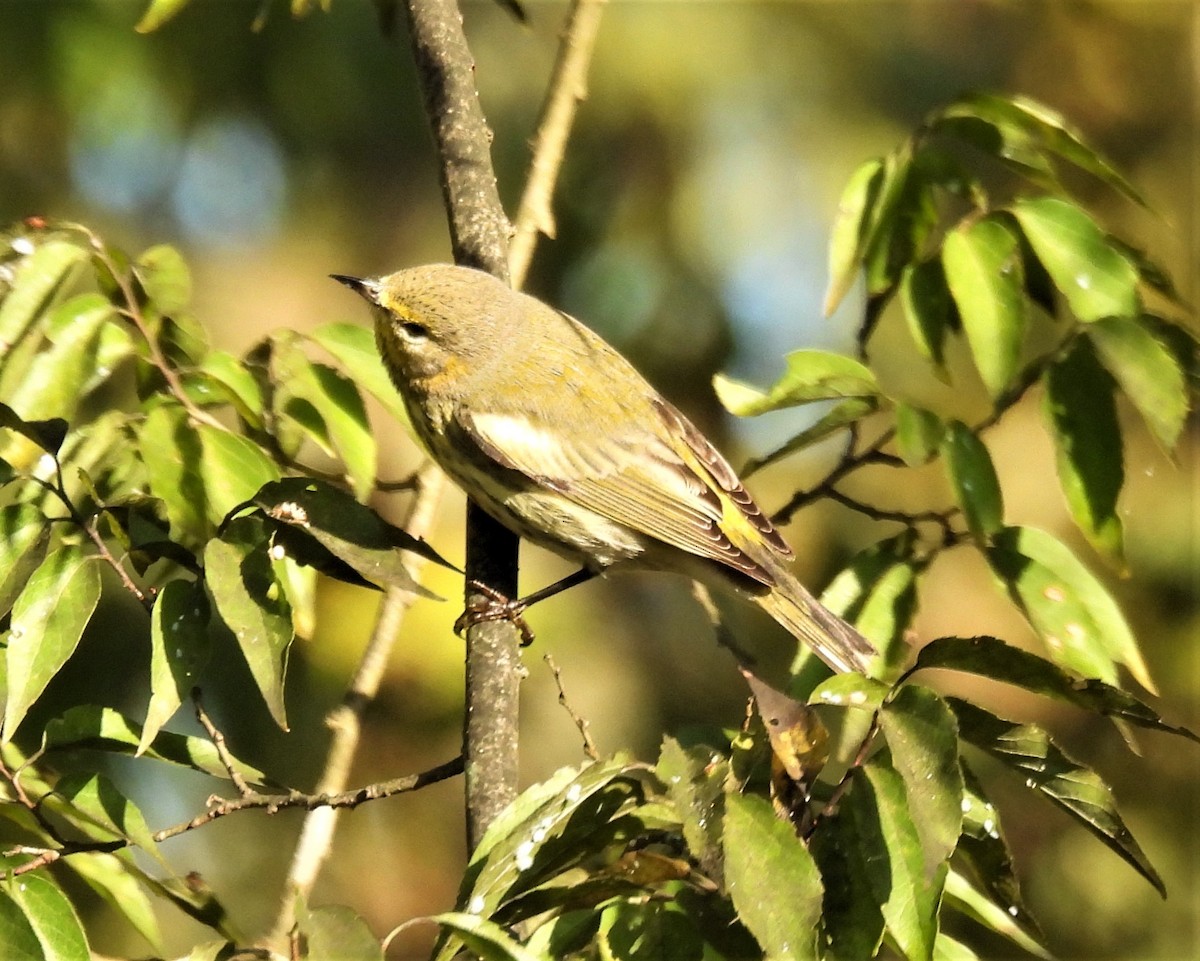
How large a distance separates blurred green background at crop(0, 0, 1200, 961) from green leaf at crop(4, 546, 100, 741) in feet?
7.16

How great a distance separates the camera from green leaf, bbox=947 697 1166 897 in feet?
4.46

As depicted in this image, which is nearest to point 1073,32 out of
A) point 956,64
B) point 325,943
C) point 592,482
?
point 956,64

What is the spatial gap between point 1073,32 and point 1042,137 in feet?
11.1

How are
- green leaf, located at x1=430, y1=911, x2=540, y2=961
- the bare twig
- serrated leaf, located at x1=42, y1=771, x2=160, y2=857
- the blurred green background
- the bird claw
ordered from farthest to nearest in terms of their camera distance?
the blurred green background
the bare twig
the bird claw
serrated leaf, located at x1=42, y1=771, x2=160, y2=857
green leaf, located at x1=430, y1=911, x2=540, y2=961

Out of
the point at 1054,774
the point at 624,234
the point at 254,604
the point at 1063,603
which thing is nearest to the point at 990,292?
the point at 1063,603

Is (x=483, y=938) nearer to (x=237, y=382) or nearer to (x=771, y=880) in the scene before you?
(x=771, y=880)

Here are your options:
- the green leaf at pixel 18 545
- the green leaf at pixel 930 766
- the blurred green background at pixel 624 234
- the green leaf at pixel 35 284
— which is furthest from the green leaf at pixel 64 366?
→ the blurred green background at pixel 624 234

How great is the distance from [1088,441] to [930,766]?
2.26 feet

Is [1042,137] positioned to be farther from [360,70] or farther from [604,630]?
[360,70]

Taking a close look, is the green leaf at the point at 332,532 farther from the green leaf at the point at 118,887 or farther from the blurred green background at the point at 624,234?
the blurred green background at the point at 624,234

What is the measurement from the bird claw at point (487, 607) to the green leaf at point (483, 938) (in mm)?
806

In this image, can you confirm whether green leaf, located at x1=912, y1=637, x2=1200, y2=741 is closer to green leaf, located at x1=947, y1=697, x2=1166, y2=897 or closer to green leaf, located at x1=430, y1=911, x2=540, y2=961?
green leaf, located at x1=947, y1=697, x2=1166, y2=897

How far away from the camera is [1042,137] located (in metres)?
2.04

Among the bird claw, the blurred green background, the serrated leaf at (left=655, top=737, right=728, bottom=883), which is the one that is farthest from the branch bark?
the blurred green background
